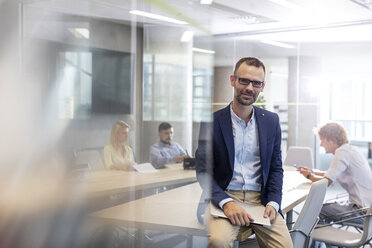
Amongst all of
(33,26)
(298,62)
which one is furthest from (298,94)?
(33,26)

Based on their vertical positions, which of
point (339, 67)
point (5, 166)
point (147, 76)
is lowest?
point (5, 166)

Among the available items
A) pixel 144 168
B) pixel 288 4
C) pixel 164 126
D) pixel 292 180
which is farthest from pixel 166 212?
pixel 288 4

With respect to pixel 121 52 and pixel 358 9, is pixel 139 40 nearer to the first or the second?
pixel 121 52

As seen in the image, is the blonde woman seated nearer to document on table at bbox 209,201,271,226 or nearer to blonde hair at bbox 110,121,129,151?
blonde hair at bbox 110,121,129,151

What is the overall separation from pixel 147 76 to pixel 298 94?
18.9ft

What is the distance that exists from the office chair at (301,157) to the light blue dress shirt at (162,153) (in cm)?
346

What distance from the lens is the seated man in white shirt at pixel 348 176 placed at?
123 inches

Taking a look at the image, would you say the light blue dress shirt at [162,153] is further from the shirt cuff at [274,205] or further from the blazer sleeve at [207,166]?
the shirt cuff at [274,205]

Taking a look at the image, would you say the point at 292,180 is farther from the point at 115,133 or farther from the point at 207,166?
the point at 115,133

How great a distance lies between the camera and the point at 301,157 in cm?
481

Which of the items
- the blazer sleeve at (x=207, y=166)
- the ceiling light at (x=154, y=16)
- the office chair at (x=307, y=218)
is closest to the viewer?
the ceiling light at (x=154, y=16)

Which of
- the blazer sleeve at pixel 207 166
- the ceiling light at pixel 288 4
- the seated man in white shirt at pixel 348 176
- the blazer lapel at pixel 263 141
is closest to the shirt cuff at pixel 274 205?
the blazer lapel at pixel 263 141

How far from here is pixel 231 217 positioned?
1813mm

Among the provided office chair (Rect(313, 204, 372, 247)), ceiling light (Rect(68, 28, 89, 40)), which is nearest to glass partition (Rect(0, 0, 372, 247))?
ceiling light (Rect(68, 28, 89, 40))
